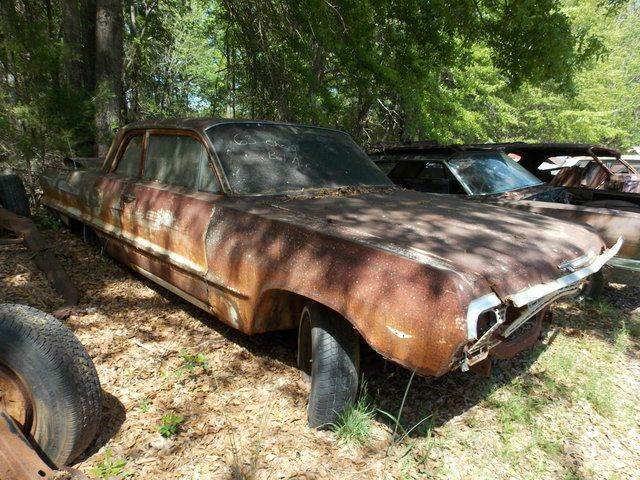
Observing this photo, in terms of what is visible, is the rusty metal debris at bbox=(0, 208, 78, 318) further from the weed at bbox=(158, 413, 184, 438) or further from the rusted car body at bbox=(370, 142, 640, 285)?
the rusted car body at bbox=(370, 142, 640, 285)

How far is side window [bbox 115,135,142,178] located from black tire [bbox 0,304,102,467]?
83.0 inches

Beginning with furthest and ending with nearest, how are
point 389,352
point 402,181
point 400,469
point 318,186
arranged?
point 402,181 → point 318,186 → point 400,469 → point 389,352

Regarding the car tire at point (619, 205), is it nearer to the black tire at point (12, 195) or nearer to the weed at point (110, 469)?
the weed at point (110, 469)

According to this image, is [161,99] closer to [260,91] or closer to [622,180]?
[260,91]

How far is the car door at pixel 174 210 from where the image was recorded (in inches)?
113

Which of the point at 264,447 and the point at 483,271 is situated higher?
the point at 483,271

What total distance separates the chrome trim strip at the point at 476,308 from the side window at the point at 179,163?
1.92 metres

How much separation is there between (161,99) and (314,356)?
18.1m

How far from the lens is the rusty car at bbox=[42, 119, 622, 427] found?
1849mm

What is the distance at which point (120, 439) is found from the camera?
223cm

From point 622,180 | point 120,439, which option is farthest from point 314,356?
point 622,180

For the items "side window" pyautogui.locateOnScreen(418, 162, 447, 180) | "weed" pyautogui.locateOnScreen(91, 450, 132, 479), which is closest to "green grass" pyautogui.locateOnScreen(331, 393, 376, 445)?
"weed" pyautogui.locateOnScreen(91, 450, 132, 479)

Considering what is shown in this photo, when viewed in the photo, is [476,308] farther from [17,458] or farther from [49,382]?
[17,458]

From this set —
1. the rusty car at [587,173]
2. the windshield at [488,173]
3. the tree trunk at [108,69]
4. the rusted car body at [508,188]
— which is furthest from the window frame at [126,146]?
the rusty car at [587,173]
